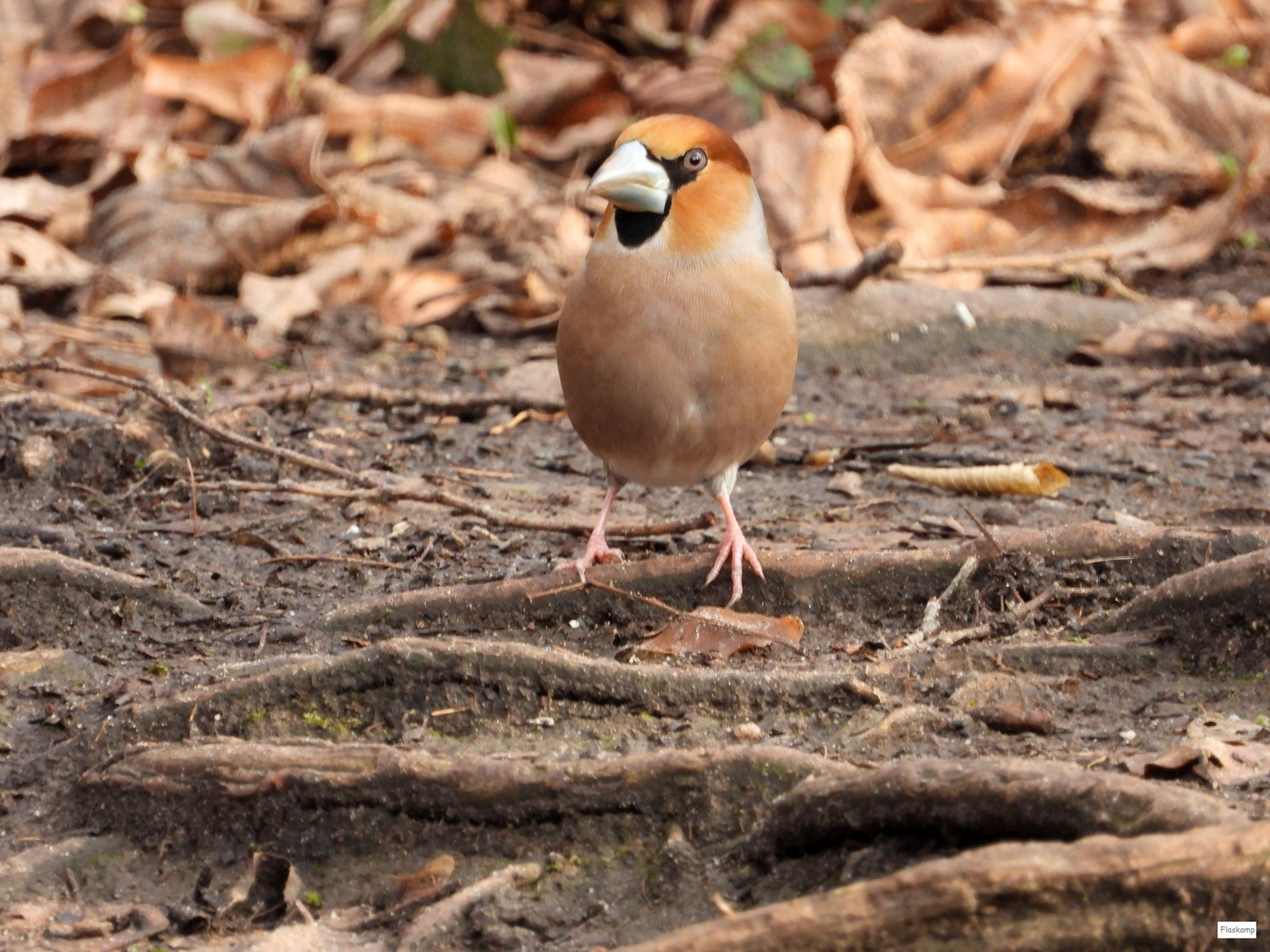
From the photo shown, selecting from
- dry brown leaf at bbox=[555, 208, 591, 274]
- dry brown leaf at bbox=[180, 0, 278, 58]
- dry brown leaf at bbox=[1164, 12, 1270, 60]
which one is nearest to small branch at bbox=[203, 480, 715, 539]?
dry brown leaf at bbox=[555, 208, 591, 274]

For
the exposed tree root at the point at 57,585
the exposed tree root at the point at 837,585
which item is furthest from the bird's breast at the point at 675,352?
the exposed tree root at the point at 57,585

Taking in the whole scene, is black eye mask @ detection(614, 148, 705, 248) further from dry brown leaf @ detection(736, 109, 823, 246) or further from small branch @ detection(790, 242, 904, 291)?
dry brown leaf @ detection(736, 109, 823, 246)

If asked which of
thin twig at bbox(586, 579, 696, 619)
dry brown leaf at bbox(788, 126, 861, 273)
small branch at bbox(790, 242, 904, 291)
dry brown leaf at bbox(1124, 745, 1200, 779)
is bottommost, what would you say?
dry brown leaf at bbox(788, 126, 861, 273)

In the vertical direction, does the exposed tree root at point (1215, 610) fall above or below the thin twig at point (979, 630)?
above

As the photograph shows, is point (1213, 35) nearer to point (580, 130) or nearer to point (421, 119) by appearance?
point (580, 130)

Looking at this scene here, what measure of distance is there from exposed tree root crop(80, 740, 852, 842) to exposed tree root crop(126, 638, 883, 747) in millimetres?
150

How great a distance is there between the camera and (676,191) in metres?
3.40

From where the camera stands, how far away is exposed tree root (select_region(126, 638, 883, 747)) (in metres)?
2.49

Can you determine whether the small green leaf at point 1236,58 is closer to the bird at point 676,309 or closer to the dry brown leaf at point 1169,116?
the dry brown leaf at point 1169,116

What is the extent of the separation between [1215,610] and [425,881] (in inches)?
57.7

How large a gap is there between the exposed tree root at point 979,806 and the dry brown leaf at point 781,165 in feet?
15.0

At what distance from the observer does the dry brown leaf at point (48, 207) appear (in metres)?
6.41

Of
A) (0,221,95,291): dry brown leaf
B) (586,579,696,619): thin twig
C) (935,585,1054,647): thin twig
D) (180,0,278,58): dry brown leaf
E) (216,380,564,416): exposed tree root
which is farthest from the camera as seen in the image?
(180,0,278,58): dry brown leaf

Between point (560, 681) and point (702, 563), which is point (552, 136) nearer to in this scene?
point (702, 563)
